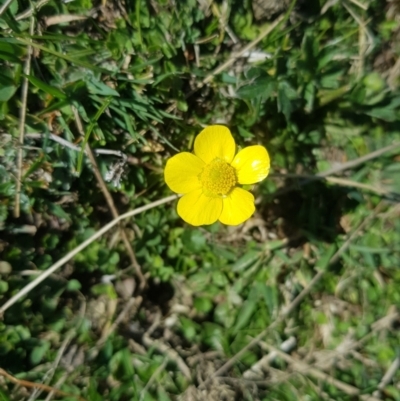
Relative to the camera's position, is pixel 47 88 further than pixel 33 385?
No

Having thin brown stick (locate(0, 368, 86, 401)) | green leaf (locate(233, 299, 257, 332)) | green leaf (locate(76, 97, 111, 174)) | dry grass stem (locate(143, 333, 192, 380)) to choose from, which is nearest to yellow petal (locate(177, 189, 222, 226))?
green leaf (locate(76, 97, 111, 174))

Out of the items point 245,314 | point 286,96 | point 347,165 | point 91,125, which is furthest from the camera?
point 245,314

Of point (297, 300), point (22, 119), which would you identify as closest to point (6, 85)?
point (22, 119)

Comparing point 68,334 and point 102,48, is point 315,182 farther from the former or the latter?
point 68,334

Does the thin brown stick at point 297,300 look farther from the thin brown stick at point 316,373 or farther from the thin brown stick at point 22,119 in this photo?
the thin brown stick at point 22,119

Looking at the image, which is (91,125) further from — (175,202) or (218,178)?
(175,202)

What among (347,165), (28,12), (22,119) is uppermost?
(28,12)

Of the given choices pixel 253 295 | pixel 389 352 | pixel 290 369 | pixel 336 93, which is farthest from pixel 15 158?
pixel 389 352
